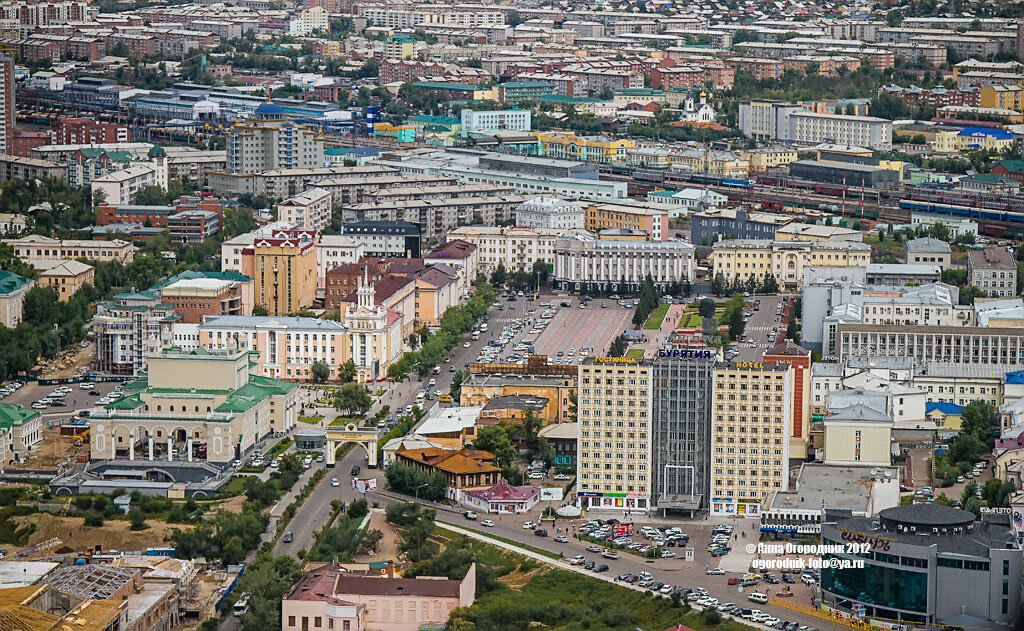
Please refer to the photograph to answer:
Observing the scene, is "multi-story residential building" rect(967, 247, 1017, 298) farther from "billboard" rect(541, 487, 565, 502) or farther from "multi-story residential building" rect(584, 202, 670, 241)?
"billboard" rect(541, 487, 565, 502)

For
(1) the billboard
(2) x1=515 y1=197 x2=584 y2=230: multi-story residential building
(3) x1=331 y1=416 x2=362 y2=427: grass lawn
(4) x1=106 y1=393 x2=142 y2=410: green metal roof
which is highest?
(2) x1=515 y1=197 x2=584 y2=230: multi-story residential building

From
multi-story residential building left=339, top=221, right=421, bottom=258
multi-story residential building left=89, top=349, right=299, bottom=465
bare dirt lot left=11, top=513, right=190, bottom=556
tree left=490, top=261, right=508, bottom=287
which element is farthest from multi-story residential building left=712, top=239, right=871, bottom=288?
bare dirt lot left=11, top=513, right=190, bottom=556

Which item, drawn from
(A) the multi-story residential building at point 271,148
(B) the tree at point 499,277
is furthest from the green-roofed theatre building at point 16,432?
(A) the multi-story residential building at point 271,148

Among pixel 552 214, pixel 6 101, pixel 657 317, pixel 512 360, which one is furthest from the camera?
pixel 6 101

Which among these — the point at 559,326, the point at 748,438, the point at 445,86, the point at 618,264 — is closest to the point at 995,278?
the point at 618,264

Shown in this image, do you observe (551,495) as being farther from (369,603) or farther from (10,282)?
(10,282)

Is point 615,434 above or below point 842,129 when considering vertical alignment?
below

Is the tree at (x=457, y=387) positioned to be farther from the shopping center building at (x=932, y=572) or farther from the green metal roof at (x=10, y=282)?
the shopping center building at (x=932, y=572)
